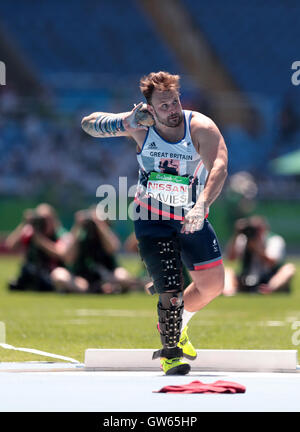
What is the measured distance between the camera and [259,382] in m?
6.55

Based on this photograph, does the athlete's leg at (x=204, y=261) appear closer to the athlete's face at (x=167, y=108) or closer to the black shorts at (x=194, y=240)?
the black shorts at (x=194, y=240)

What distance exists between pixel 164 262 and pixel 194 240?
30 cm

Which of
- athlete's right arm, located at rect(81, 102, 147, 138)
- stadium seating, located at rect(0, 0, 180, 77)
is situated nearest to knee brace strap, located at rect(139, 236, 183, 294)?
athlete's right arm, located at rect(81, 102, 147, 138)

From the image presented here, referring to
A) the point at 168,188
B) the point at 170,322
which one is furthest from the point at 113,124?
the point at 170,322

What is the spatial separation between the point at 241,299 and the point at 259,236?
106 centimetres

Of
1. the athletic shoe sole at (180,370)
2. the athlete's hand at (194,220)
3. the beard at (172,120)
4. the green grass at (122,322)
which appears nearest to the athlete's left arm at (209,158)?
the athlete's hand at (194,220)

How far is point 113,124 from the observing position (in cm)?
736

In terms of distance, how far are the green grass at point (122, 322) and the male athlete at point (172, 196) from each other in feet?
4.26

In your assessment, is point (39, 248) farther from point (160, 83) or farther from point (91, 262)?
point (160, 83)

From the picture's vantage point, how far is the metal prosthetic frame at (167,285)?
7.10 m

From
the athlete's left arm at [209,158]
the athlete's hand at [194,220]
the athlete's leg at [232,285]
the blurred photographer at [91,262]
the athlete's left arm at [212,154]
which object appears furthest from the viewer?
the athlete's leg at [232,285]

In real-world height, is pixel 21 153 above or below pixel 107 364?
above

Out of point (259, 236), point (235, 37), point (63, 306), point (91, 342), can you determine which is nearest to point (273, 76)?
point (235, 37)

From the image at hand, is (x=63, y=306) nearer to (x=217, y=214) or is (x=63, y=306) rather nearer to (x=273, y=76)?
(x=217, y=214)
